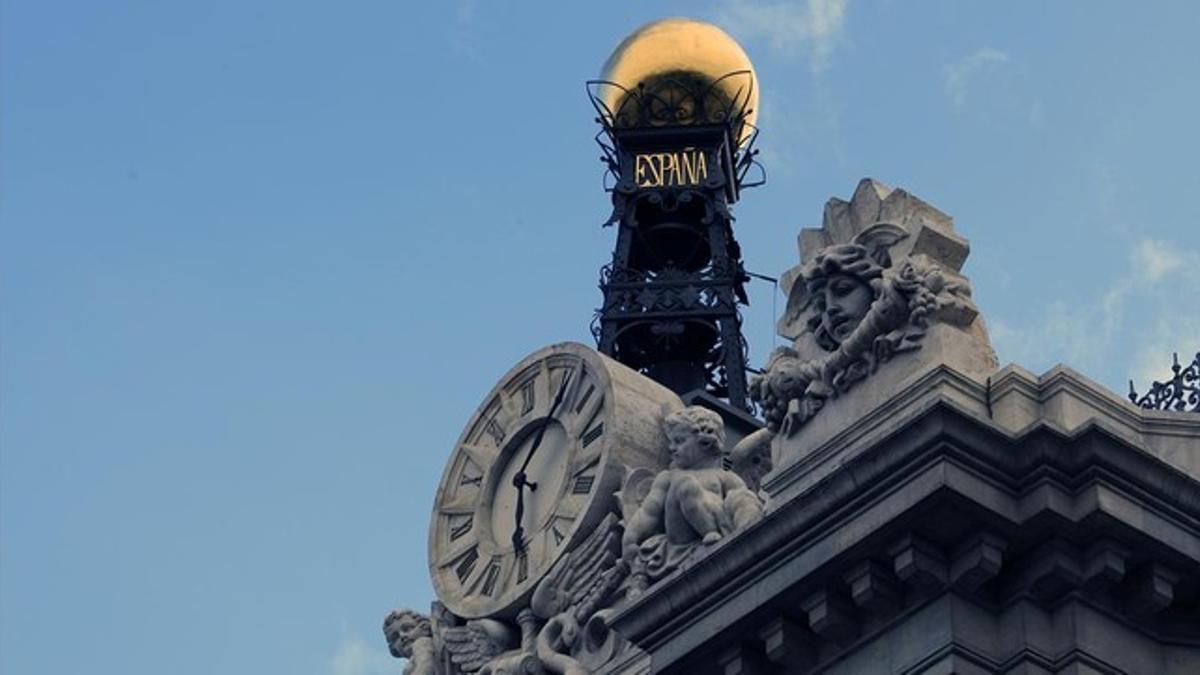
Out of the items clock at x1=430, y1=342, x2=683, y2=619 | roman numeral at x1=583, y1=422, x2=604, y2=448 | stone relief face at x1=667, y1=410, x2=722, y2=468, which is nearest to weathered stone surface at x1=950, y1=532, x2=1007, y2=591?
stone relief face at x1=667, y1=410, x2=722, y2=468

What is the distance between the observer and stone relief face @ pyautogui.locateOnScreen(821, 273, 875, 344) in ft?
135

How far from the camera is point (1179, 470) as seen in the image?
127 feet

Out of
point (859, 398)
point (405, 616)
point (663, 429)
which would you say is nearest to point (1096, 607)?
point (859, 398)

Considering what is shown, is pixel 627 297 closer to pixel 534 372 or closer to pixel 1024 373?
pixel 534 372

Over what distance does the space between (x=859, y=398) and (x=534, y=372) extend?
7001 millimetres

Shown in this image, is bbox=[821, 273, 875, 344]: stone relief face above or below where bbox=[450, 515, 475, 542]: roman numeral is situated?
below

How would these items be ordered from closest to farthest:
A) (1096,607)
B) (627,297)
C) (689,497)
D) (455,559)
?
1. (1096,607)
2. (689,497)
3. (455,559)
4. (627,297)

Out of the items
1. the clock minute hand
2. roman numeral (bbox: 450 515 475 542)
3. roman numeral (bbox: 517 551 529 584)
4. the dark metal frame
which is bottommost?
roman numeral (bbox: 517 551 529 584)

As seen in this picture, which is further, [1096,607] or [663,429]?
[663,429]

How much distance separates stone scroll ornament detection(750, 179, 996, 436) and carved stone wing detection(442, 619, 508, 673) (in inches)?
190

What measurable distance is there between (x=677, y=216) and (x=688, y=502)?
15.1 m

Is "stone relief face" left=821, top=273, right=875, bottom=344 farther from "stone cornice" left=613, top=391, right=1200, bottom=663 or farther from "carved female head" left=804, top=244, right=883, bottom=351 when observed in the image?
"stone cornice" left=613, top=391, right=1200, bottom=663

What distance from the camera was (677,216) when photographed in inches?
2264

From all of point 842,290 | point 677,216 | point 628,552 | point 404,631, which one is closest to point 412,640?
point 404,631
